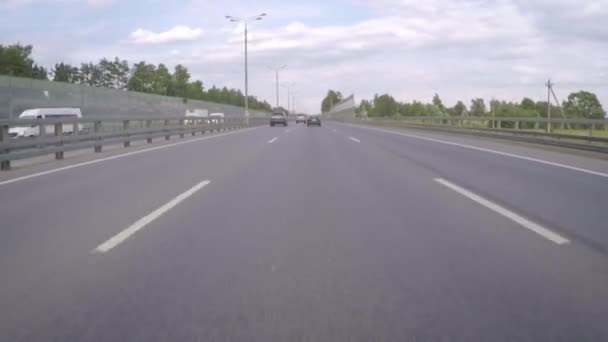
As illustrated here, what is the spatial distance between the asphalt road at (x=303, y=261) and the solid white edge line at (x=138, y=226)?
0.03 meters

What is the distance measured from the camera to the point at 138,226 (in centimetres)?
686

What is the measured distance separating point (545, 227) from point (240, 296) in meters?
4.08

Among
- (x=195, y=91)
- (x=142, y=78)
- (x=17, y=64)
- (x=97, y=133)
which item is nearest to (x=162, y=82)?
(x=142, y=78)

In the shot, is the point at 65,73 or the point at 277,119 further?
the point at 65,73

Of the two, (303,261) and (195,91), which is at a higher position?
(195,91)

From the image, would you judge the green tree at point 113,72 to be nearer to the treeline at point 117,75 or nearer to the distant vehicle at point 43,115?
the treeline at point 117,75

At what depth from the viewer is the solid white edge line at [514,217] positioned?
20.6 ft

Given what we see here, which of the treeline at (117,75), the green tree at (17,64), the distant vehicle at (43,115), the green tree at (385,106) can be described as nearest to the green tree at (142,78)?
the treeline at (117,75)

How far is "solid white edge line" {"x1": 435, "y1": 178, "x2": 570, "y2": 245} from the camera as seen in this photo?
6271 millimetres

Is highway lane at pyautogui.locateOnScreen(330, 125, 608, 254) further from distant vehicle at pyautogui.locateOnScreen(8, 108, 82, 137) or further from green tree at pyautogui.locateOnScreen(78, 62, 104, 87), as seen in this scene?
green tree at pyautogui.locateOnScreen(78, 62, 104, 87)

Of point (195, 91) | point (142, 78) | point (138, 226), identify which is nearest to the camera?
point (138, 226)

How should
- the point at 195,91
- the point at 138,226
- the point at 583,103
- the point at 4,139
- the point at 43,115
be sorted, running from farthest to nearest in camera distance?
the point at 195,91 < the point at 583,103 < the point at 43,115 < the point at 4,139 < the point at 138,226

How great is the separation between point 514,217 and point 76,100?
25.4 m

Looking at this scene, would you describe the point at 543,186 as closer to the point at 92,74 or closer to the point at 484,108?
the point at 92,74
